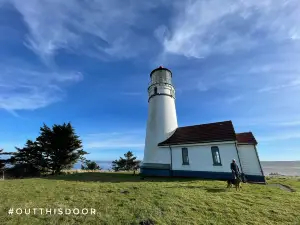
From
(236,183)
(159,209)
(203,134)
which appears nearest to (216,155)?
(203,134)

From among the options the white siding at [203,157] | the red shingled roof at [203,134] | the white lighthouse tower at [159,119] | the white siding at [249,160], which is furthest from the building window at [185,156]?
the white siding at [249,160]

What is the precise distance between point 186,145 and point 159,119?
468cm

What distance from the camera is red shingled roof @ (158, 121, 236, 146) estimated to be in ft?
50.0

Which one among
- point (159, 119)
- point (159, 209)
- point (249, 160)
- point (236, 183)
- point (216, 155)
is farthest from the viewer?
point (159, 119)

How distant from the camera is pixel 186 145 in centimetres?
1680

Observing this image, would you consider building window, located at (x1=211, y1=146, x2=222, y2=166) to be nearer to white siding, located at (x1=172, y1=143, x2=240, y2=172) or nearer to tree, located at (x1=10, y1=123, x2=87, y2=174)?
white siding, located at (x1=172, y1=143, x2=240, y2=172)

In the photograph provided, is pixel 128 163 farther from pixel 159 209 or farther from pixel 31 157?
pixel 159 209

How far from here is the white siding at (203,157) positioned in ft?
47.5

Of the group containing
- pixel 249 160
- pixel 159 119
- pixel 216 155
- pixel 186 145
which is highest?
pixel 159 119

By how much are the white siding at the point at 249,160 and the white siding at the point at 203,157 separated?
91 centimetres

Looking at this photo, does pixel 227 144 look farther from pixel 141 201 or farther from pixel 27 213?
pixel 27 213

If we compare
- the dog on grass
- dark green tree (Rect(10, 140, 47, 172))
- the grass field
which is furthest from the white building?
dark green tree (Rect(10, 140, 47, 172))

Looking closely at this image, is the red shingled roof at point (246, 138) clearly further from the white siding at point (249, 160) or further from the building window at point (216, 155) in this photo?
the building window at point (216, 155)

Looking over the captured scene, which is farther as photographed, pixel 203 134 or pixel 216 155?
pixel 203 134
